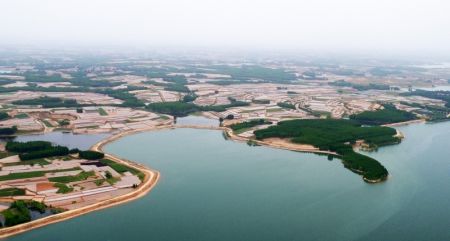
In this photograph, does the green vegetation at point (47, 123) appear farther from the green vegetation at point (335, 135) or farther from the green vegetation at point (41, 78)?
the green vegetation at point (41, 78)

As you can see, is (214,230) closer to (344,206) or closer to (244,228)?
(244,228)

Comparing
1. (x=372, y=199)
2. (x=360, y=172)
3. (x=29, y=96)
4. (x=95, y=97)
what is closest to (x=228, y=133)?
(x=360, y=172)

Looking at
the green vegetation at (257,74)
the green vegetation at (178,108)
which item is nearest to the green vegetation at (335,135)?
the green vegetation at (178,108)

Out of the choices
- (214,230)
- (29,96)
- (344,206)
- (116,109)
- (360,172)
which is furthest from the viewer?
(29,96)

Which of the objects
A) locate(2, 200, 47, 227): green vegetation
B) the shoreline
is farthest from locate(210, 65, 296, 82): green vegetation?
locate(2, 200, 47, 227): green vegetation

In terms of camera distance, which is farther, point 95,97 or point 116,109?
point 95,97

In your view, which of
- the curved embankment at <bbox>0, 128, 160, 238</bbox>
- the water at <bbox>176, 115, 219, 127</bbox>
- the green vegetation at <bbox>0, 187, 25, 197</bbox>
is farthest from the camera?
the water at <bbox>176, 115, 219, 127</bbox>

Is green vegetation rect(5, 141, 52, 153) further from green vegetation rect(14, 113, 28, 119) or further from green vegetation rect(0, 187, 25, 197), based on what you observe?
green vegetation rect(14, 113, 28, 119)
